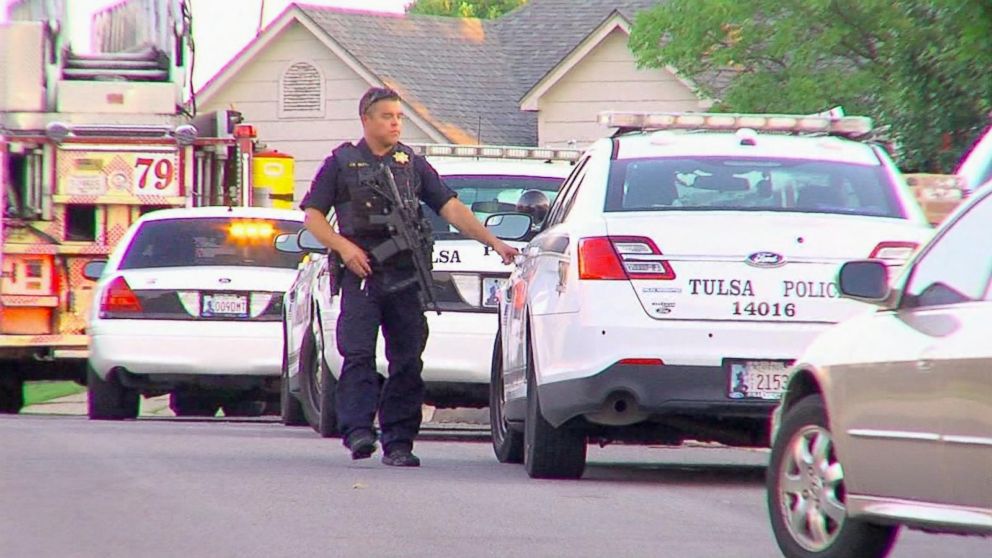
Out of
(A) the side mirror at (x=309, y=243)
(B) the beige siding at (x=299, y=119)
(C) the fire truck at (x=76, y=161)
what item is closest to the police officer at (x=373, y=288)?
(A) the side mirror at (x=309, y=243)

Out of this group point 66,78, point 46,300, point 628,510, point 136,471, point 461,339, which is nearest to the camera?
point 628,510

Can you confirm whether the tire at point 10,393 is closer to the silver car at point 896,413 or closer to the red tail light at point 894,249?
the red tail light at point 894,249

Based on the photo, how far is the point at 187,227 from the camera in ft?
59.4

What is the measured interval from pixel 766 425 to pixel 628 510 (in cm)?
150

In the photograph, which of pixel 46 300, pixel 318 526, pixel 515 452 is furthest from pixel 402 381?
pixel 46 300

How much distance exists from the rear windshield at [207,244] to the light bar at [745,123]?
6.34 m

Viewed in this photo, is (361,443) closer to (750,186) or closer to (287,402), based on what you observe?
(750,186)

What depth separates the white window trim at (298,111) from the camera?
40.8 meters

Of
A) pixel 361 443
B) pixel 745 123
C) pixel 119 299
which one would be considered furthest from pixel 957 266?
pixel 119 299

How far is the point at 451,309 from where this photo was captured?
13820 mm

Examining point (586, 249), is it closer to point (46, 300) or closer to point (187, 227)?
point (187, 227)

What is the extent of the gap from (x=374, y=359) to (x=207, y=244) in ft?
20.3

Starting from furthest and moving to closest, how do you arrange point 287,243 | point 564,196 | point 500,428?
point 287,243, point 500,428, point 564,196

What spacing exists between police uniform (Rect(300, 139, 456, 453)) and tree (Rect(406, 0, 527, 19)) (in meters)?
70.8
